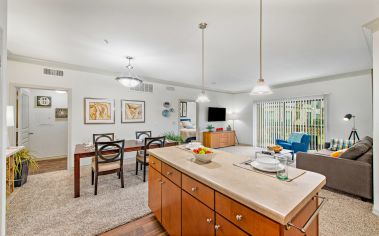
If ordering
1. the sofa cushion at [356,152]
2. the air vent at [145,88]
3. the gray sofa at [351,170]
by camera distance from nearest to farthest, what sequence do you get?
1. the gray sofa at [351,170]
2. the sofa cushion at [356,152]
3. the air vent at [145,88]

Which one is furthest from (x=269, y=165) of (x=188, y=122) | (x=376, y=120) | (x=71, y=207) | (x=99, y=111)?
(x=188, y=122)

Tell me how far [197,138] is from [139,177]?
3466 millimetres

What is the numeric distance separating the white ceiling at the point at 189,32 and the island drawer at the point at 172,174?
190 cm

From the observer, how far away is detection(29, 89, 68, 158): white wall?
15.4ft

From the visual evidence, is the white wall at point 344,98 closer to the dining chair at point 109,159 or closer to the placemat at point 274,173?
the placemat at point 274,173

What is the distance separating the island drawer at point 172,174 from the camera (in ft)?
4.99

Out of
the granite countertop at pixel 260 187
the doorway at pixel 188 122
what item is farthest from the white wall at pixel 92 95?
the granite countertop at pixel 260 187

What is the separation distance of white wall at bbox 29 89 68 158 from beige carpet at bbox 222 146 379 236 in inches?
231

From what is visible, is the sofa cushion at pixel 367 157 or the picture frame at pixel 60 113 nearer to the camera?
the sofa cushion at pixel 367 157

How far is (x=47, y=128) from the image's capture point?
4906 millimetres

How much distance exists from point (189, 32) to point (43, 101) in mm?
5208

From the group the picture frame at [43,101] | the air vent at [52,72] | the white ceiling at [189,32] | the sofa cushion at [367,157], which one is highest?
the white ceiling at [189,32]

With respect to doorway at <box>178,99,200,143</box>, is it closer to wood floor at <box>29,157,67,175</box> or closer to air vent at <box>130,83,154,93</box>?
air vent at <box>130,83,154,93</box>

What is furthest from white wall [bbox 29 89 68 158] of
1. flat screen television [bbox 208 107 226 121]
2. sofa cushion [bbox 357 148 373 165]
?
sofa cushion [bbox 357 148 373 165]
